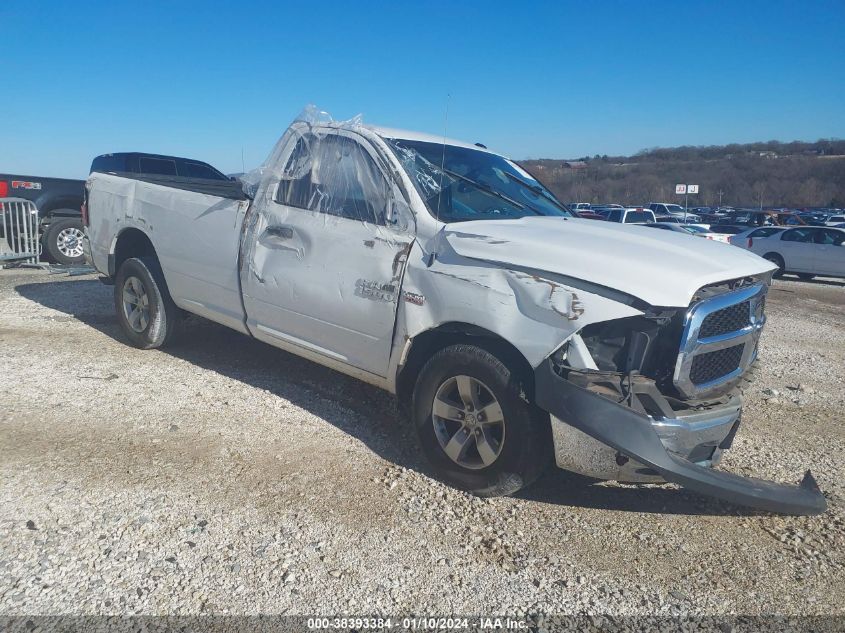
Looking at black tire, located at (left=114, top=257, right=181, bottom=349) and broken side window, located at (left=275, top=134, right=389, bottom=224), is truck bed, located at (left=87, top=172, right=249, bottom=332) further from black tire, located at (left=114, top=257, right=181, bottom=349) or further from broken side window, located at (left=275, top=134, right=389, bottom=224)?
broken side window, located at (left=275, top=134, right=389, bottom=224)

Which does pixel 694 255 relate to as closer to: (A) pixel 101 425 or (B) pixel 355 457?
(B) pixel 355 457

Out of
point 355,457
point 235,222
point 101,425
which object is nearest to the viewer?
point 355,457

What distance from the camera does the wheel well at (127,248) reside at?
6191 millimetres

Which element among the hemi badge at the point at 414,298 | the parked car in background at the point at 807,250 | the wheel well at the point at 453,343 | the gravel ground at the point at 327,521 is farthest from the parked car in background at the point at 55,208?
the parked car in background at the point at 807,250

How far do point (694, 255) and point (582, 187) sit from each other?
224ft

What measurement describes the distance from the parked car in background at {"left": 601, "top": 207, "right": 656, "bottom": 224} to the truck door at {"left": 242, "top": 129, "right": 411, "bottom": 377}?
76.3 ft

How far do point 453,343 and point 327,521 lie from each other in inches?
46.5

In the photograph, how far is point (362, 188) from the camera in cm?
432

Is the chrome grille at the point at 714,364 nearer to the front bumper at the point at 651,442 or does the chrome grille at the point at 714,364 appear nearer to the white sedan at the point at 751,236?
the front bumper at the point at 651,442

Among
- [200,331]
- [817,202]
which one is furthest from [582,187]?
[200,331]

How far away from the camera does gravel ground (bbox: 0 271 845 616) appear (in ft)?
9.36

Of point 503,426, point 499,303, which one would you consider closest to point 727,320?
point 499,303

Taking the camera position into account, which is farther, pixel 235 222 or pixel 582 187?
pixel 582 187

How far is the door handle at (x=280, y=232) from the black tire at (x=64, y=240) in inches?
348
